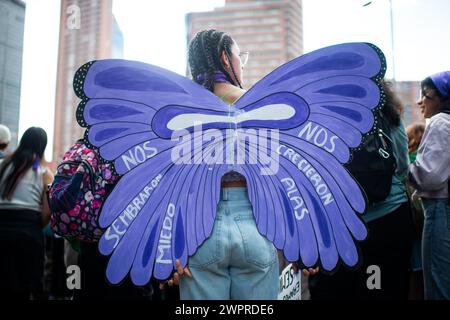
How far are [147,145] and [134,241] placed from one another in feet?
0.97

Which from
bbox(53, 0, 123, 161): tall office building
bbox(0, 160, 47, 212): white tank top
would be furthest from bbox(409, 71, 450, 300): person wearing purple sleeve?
bbox(0, 160, 47, 212): white tank top

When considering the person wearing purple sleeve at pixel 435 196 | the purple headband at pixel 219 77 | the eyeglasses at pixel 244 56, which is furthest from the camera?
the person wearing purple sleeve at pixel 435 196

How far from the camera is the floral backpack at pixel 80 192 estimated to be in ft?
5.42

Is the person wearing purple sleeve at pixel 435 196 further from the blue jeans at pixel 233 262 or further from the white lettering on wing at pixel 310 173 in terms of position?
the blue jeans at pixel 233 262

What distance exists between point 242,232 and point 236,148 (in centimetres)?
27

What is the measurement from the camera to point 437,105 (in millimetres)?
2033

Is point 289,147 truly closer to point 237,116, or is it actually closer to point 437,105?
point 237,116

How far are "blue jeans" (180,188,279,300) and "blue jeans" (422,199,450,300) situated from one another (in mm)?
1031

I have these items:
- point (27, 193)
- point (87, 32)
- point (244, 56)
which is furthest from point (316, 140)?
→ point (87, 32)

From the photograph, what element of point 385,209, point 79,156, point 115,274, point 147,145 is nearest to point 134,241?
point 115,274

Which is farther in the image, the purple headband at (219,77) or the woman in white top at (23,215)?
the woman in white top at (23,215)

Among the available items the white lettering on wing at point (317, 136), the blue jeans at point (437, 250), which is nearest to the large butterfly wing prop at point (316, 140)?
the white lettering on wing at point (317, 136)

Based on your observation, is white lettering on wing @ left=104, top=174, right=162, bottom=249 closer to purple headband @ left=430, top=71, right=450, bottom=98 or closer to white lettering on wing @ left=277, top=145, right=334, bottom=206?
white lettering on wing @ left=277, top=145, right=334, bottom=206

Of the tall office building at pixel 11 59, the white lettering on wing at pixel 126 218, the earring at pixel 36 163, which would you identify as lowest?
the white lettering on wing at pixel 126 218
